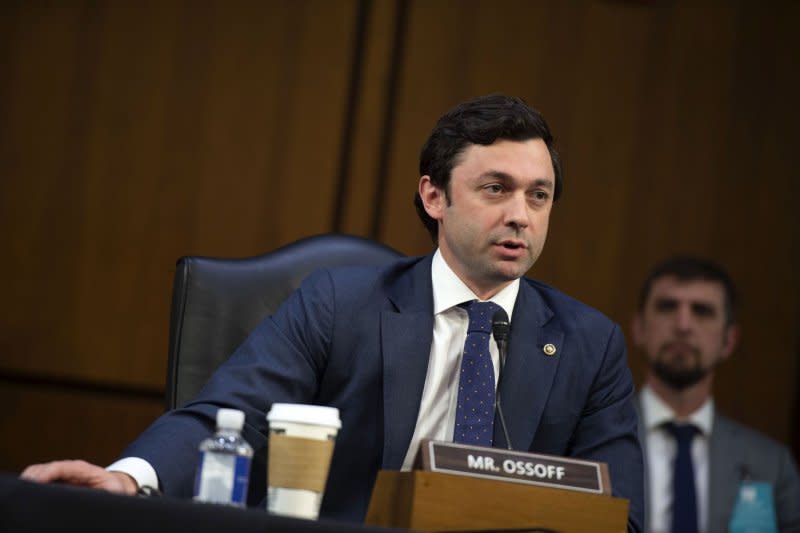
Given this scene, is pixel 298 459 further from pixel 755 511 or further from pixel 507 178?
pixel 755 511

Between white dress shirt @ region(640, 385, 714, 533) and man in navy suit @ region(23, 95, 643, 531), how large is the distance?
1651mm

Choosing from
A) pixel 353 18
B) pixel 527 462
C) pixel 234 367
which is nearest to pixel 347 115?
pixel 353 18

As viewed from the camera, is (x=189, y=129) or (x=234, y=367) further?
(x=189, y=129)

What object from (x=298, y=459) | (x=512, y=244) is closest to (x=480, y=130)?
(x=512, y=244)

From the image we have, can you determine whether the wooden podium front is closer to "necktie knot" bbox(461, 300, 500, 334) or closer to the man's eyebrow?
"necktie knot" bbox(461, 300, 500, 334)

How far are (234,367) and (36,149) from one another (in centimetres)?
194

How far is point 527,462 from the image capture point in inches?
60.6

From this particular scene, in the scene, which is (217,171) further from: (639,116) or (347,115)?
(639,116)

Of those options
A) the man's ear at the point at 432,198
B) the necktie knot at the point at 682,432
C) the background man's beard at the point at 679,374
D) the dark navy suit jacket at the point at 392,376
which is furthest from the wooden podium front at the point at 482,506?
the background man's beard at the point at 679,374

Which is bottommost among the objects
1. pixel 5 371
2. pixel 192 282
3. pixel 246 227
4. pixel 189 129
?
pixel 5 371

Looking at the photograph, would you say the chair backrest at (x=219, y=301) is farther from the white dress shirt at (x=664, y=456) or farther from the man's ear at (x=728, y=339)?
the man's ear at (x=728, y=339)

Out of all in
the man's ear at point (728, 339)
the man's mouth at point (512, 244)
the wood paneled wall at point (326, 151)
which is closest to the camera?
the man's mouth at point (512, 244)

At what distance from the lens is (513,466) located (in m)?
1.53

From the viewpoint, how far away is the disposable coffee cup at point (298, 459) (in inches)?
56.3
